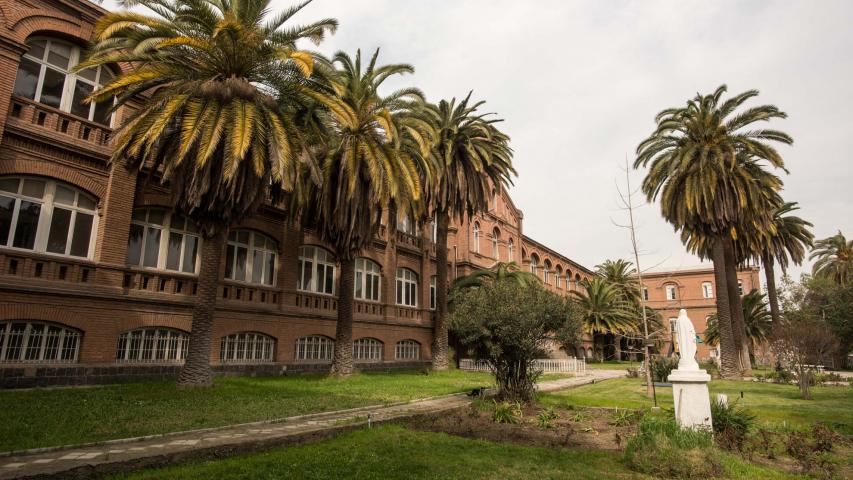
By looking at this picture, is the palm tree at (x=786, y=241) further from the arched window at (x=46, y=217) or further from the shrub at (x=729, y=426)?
the arched window at (x=46, y=217)

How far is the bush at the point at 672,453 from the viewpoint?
7.40 meters

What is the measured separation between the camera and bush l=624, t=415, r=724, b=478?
24.3 ft

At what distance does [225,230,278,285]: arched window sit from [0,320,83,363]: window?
6.00 meters

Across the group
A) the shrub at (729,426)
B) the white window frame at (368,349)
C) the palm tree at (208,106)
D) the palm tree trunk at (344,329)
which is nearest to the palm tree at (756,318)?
the white window frame at (368,349)

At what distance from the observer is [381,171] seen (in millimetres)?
17938

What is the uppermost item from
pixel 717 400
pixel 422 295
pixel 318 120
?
pixel 318 120

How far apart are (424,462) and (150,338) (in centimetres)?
1291

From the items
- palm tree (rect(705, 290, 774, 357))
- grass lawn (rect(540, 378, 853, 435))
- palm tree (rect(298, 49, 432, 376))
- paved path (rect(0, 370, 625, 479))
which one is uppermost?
palm tree (rect(298, 49, 432, 376))

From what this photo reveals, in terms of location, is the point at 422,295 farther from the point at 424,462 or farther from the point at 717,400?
the point at 424,462

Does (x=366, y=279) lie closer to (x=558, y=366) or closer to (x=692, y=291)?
(x=558, y=366)

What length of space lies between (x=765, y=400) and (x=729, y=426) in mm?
10507

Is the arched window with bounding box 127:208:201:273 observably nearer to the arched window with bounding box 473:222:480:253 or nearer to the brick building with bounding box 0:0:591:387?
the brick building with bounding box 0:0:591:387

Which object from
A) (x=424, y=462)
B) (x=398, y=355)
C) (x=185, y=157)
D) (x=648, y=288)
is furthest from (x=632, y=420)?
(x=648, y=288)

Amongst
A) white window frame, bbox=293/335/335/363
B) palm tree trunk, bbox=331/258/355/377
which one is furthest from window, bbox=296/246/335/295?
palm tree trunk, bbox=331/258/355/377
